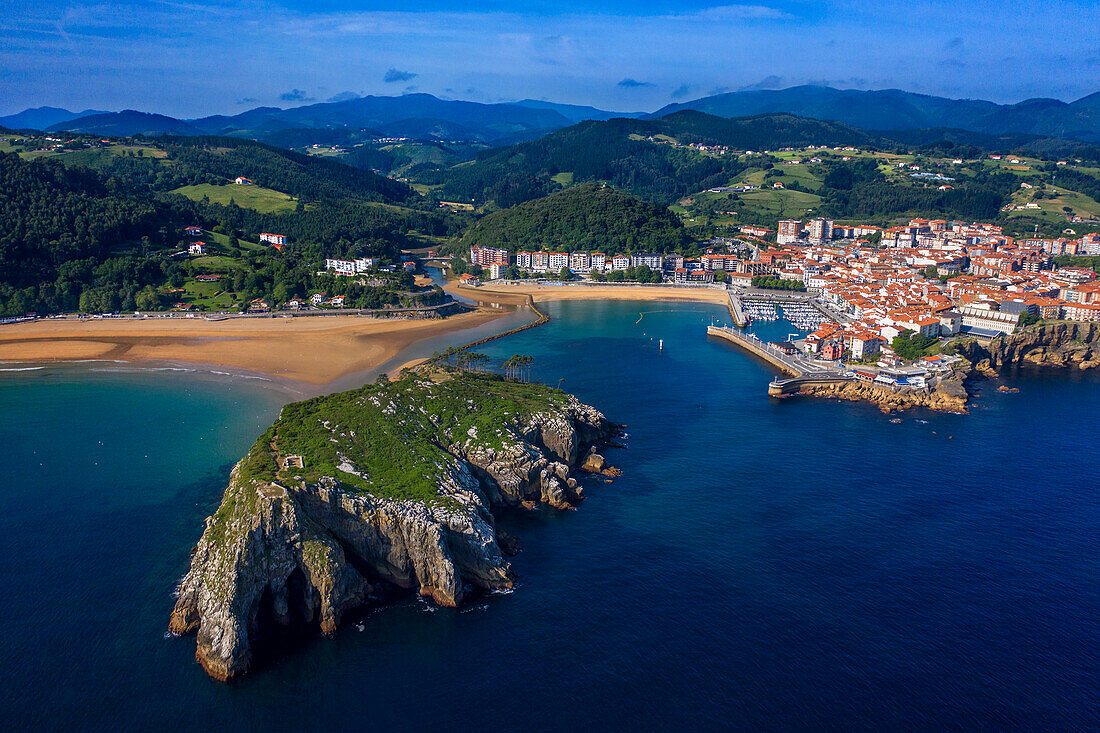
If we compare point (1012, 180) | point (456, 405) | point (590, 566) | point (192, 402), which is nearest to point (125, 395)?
point (192, 402)

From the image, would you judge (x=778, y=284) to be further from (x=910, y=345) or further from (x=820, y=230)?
(x=820, y=230)

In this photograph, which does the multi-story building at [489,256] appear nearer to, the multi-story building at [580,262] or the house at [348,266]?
the multi-story building at [580,262]

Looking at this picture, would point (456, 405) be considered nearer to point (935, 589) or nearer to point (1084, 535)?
point (935, 589)

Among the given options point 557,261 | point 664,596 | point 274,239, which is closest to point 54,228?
point 274,239

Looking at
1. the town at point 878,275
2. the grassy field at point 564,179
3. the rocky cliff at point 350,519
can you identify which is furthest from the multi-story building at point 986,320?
the grassy field at point 564,179

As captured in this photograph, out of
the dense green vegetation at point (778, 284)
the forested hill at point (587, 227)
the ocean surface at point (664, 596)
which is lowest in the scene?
the ocean surface at point (664, 596)
